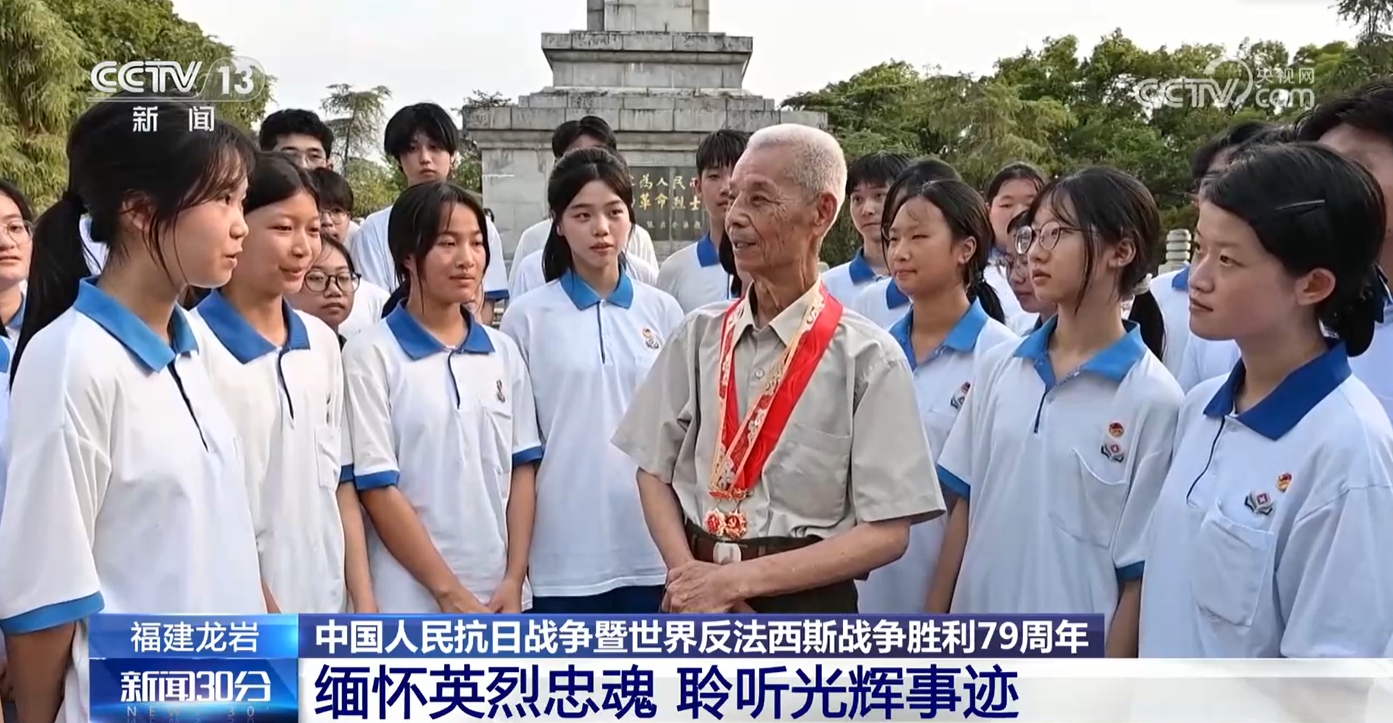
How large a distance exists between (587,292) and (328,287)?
0.60m

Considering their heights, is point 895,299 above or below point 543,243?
below

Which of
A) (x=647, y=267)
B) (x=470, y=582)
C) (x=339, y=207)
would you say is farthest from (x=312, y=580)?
(x=647, y=267)

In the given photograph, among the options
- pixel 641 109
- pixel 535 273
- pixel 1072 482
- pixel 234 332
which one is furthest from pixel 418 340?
pixel 641 109

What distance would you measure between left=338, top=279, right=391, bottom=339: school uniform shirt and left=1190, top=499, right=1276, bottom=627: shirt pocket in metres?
2.10

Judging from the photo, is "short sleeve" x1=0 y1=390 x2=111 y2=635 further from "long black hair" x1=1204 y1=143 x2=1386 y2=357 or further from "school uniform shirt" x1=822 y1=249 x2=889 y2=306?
"school uniform shirt" x1=822 y1=249 x2=889 y2=306

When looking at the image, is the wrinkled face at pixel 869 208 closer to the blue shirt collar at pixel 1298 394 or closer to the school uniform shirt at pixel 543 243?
the school uniform shirt at pixel 543 243

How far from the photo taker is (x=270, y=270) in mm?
2186

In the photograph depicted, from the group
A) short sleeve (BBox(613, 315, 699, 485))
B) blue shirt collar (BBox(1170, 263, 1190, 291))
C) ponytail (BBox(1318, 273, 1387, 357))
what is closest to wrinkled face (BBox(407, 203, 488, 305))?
short sleeve (BBox(613, 315, 699, 485))

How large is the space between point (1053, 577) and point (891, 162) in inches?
71.7

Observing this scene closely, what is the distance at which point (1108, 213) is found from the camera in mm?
2158

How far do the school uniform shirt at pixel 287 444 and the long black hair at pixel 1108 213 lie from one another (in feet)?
4.63

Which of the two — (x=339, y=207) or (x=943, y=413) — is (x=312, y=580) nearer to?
(x=943, y=413)

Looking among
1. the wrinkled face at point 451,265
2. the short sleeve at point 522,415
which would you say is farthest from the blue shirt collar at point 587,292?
the wrinkled face at point 451,265

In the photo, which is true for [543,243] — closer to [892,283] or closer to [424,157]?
[424,157]
